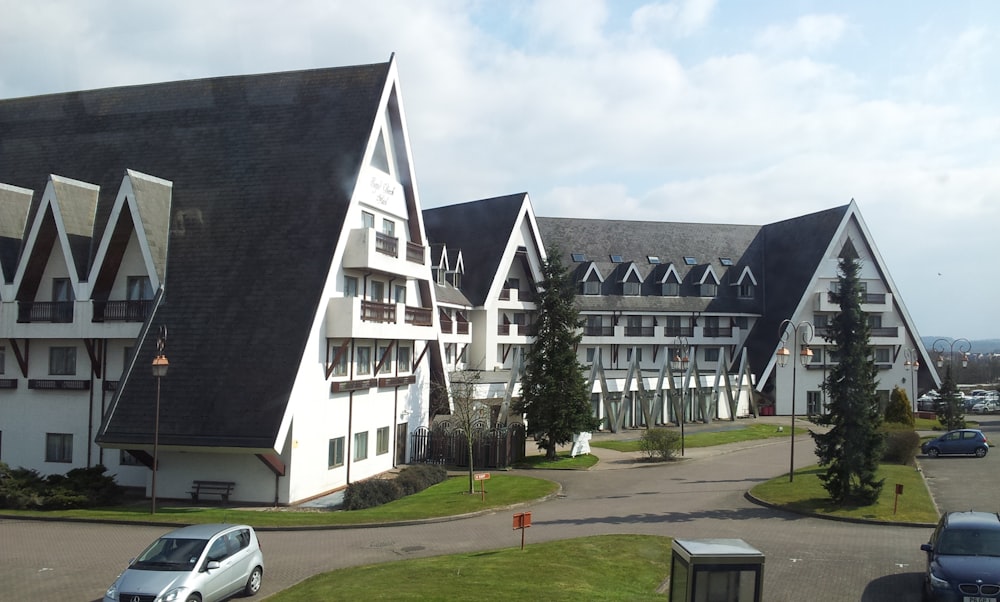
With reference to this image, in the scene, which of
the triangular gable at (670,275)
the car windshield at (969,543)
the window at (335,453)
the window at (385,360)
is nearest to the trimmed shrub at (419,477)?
the window at (335,453)

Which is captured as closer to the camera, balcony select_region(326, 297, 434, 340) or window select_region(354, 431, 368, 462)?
balcony select_region(326, 297, 434, 340)

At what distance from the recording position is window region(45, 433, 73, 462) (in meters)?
28.7

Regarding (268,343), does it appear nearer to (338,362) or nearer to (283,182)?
(338,362)

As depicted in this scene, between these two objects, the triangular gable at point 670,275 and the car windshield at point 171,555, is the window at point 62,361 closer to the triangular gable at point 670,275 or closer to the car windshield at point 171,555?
the car windshield at point 171,555

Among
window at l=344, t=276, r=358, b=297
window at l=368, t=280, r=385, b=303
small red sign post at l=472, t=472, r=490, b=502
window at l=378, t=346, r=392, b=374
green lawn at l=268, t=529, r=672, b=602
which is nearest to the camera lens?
green lawn at l=268, t=529, r=672, b=602

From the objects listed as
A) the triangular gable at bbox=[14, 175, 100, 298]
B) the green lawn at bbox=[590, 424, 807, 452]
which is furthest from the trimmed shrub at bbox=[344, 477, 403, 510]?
the green lawn at bbox=[590, 424, 807, 452]

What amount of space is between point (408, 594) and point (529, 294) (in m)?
43.8

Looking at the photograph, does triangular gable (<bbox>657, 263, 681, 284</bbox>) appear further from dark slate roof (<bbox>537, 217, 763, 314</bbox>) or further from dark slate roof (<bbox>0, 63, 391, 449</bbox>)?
dark slate roof (<bbox>0, 63, 391, 449</bbox>)

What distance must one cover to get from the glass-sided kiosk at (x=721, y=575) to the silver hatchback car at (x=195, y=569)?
28.3ft

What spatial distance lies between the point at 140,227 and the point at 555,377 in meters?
19.6

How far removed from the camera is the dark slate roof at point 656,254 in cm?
6650

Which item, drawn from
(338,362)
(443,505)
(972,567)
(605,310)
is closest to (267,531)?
(443,505)

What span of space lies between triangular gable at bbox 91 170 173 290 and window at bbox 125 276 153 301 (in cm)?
22

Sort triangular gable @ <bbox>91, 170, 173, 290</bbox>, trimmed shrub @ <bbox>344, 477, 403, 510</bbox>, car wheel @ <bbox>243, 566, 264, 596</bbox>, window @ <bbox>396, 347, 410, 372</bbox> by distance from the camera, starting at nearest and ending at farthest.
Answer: car wheel @ <bbox>243, 566, 264, 596</bbox>, trimmed shrub @ <bbox>344, 477, 403, 510</bbox>, triangular gable @ <bbox>91, 170, 173, 290</bbox>, window @ <bbox>396, 347, 410, 372</bbox>
